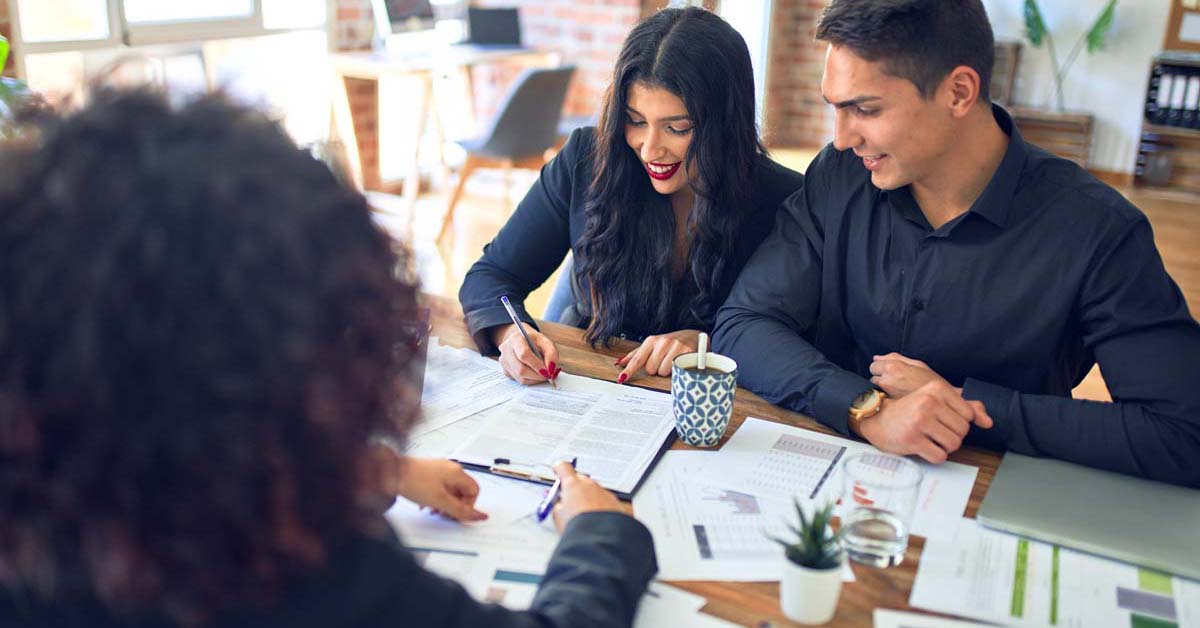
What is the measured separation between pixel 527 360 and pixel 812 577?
2.26ft

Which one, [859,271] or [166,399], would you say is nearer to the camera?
[166,399]

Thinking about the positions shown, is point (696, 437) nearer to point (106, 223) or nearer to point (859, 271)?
point (859, 271)

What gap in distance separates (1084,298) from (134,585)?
1307 mm

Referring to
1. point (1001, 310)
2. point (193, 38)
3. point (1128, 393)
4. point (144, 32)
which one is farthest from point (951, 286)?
point (193, 38)

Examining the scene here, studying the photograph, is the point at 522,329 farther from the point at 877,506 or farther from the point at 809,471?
the point at 877,506

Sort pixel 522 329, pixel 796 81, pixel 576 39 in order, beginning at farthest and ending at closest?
pixel 796 81 < pixel 576 39 < pixel 522 329

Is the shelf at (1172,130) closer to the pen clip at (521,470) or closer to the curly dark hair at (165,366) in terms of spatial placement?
the pen clip at (521,470)

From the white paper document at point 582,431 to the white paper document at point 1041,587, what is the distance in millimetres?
352

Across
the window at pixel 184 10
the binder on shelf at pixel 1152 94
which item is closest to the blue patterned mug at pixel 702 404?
the window at pixel 184 10

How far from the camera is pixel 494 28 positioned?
5.10 meters

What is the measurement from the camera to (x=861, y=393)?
1.37 m

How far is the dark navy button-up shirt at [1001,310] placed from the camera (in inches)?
51.7

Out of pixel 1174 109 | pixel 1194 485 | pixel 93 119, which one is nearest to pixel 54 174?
pixel 93 119

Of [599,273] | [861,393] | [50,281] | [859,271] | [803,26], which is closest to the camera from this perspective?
[50,281]
